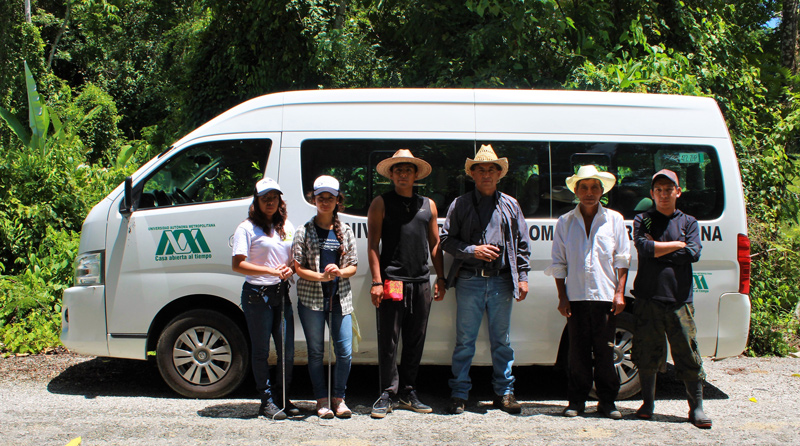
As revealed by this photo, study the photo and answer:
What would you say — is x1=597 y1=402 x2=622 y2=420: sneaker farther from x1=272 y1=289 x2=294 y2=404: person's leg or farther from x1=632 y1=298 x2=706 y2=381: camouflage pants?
x1=272 y1=289 x2=294 y2=404: person's leg

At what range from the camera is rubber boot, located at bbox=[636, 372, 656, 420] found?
16.4ft

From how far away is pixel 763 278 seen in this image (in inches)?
317

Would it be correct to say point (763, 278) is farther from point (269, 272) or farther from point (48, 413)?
point (48, 413)

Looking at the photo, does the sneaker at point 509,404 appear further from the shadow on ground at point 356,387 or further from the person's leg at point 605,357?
the person's leg at point 605,357

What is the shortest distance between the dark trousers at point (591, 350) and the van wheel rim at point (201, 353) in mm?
2719

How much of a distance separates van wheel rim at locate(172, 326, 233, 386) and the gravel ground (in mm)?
231

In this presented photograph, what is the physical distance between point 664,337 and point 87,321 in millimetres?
4504

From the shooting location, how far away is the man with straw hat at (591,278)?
4.88 m

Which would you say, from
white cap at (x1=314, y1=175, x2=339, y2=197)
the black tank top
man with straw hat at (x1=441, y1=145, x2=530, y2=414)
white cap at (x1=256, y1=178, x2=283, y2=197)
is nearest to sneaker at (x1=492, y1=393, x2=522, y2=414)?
man with straw hat at (x1=441, y1=145, x2=530, y2=414)

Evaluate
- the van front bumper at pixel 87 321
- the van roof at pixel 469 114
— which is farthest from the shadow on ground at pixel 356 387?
the van roof at pixel 469 114

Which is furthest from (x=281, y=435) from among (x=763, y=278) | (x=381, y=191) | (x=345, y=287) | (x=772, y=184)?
(x=772, y=184)

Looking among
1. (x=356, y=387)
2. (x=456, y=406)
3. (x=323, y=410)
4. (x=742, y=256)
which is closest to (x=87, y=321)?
(x=323, y=410)

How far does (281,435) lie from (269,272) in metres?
1.13

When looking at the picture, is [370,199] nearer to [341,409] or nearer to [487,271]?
[487,271]
